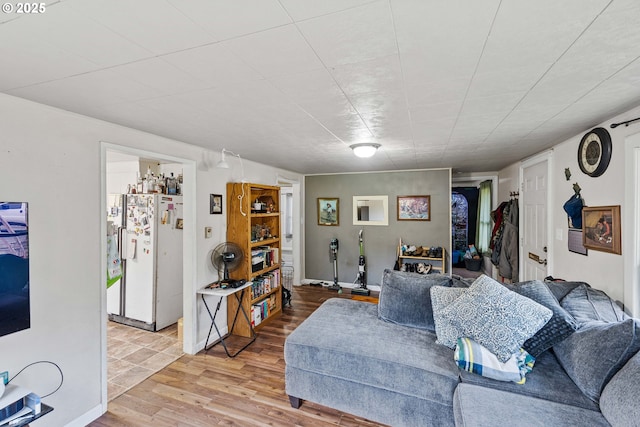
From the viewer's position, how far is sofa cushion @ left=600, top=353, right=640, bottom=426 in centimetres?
122

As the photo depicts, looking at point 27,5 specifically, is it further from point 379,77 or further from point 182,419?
point 182,419

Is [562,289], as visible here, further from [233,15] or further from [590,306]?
[233,15]

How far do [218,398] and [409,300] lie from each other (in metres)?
1.77

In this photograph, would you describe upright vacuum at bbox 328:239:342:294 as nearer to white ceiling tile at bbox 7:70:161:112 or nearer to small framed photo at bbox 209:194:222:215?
small framed photo at bbox 209:194:222:215

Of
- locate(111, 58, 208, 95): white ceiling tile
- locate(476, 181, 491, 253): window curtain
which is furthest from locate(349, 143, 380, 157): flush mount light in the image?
locate(476, 181, 491, 253): window curtain

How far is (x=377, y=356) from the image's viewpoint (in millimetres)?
1937

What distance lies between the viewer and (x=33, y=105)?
176 cm

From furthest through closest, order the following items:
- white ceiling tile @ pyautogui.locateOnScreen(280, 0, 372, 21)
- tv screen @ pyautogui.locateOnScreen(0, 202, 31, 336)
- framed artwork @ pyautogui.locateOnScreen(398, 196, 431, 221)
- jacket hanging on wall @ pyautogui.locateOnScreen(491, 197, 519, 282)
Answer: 1. framed artwork @ pyautogui.locateOnScreen(398, 196, 431, 221)
2. jacket hanging on wall @ pyautogui.locateOnScreen(491, 197, 519, 282)
3. tv screen @ pyautogui.locateOnScreen(0, 202, 31, 336)
4. white ceiling tile @ pyautogui.locateOnScreen(280, 0, 372, 21)

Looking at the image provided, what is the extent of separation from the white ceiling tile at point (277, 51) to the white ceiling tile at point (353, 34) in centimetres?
5

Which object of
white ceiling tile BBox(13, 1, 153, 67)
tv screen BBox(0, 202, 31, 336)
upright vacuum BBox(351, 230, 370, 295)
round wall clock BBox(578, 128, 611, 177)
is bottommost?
upright vacuum BBox(351, 230, 370, 295)

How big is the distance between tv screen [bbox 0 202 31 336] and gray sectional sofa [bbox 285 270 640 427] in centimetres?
169

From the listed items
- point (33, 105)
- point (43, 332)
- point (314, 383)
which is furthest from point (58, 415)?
point (33, 105)

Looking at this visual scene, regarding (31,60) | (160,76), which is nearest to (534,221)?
(160,76)

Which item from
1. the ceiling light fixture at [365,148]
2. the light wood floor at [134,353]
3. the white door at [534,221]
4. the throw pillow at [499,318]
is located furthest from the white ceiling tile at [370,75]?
the light wood floor at [134,353]
